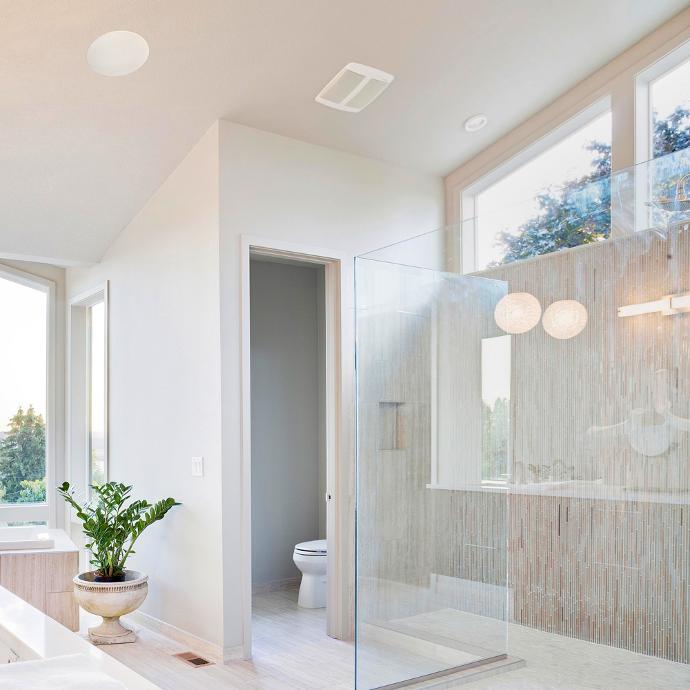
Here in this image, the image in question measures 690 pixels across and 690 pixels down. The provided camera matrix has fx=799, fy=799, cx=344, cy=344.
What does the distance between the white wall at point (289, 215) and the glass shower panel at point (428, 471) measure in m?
0.81

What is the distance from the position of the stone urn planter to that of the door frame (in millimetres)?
1049

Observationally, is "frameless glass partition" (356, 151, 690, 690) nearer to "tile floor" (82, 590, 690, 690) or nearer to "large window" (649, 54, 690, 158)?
"tile floor" (82, 590, 690, 690)

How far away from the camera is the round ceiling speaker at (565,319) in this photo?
270cm

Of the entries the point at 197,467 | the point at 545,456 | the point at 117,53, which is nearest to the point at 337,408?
the point at 197,467

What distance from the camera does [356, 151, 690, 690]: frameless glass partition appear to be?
8.03ft

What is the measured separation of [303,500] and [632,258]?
3975 mm

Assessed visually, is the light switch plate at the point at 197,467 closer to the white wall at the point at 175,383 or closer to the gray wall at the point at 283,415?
the white wall at the point at 175,383

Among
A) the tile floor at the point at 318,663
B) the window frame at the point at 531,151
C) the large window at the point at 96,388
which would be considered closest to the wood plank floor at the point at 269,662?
the tile floor at the point at 318,663

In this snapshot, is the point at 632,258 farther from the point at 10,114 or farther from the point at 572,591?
the point at 10,114

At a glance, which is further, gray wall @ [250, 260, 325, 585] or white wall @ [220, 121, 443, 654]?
gray wall @ [250, 260, 325, 585]

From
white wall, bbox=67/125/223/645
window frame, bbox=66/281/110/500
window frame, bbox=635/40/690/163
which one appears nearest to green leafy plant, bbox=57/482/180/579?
white wall, bbox=67/125/223/645

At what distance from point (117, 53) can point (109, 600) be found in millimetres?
2750

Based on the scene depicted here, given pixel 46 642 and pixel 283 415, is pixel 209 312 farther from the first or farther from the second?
pixel 46 642

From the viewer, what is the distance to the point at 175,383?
14.8 feet
